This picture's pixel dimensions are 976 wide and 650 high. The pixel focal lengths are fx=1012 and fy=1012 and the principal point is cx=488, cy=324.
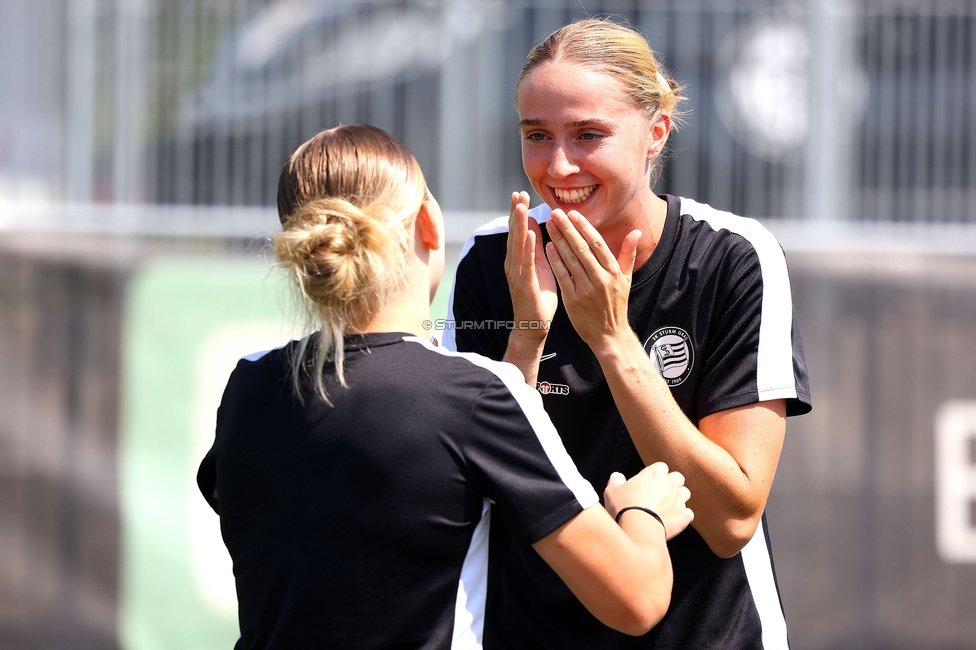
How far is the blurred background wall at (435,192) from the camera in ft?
13.5

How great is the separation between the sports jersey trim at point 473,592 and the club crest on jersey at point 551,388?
0.62 m

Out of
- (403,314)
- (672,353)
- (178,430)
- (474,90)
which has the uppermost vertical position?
(474,90)

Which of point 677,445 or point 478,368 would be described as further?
point 677,445

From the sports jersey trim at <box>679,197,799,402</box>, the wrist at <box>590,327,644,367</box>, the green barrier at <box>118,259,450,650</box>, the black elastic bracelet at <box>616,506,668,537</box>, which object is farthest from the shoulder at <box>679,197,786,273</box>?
the green barrier at <box>118,259,450,650</box>

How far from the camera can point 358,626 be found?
5.23 feet

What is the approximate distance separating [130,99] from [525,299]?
130 inches

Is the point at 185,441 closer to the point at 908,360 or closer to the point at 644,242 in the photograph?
the point at 644,242

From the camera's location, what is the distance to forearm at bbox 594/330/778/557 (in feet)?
6.63

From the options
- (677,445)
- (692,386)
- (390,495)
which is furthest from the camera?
(692,386)

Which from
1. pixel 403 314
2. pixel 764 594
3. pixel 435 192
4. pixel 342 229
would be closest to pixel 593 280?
pixel 403 314

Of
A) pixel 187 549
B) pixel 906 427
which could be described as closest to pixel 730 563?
pixel 906 427

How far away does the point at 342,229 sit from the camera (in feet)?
5.47

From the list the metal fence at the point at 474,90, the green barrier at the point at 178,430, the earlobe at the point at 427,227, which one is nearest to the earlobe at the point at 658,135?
the earlobe at the point at 427,227

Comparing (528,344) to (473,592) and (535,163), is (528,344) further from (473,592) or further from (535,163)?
(473,592)
